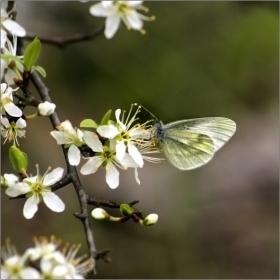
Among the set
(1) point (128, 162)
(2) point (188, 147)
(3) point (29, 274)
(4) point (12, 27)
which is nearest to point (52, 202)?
(1) point (128, 162)

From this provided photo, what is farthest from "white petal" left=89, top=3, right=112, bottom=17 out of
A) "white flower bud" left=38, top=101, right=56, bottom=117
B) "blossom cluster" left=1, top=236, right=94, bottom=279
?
"blossom cluster" left=1, top=236, right=94, bottom=279

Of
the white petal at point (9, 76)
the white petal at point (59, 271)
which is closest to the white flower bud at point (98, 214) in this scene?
the white petal at point (59, 271)

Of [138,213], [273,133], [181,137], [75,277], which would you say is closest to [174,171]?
[273,133]

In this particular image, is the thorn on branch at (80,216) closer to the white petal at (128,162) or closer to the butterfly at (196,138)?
the white petal at (128,162)

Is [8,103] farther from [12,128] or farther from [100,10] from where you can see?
[100,10]

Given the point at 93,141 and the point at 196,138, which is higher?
the point at 196,138

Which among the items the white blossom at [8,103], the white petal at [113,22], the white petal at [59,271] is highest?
the white petal at [113,22]

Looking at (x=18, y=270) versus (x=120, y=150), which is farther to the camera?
(x=120, y=150)
